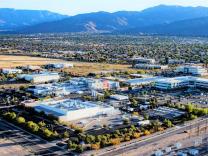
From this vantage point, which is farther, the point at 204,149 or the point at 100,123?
the point at 100,123

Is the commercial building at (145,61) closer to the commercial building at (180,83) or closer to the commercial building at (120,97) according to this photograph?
the commercial building at (180,83)

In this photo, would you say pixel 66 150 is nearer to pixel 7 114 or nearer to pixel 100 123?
pixel 100 123

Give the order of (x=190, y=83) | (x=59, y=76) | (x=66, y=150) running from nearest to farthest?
(x=66, y=150) < (x=190, y=83) < (x=59, y=76)

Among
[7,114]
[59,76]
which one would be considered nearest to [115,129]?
[7,114]

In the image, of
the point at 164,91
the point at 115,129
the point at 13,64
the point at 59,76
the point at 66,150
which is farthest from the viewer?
the point at 13,64

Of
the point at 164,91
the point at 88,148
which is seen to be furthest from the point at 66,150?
the point at 164,91

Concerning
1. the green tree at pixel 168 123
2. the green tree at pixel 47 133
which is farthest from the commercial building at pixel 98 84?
the green tree at pixel 47 133

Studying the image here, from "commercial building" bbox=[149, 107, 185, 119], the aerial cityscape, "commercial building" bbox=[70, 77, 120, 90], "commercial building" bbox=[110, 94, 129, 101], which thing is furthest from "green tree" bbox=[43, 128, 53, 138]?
"commercial building" bbox=[70, 77, 120, 90]
